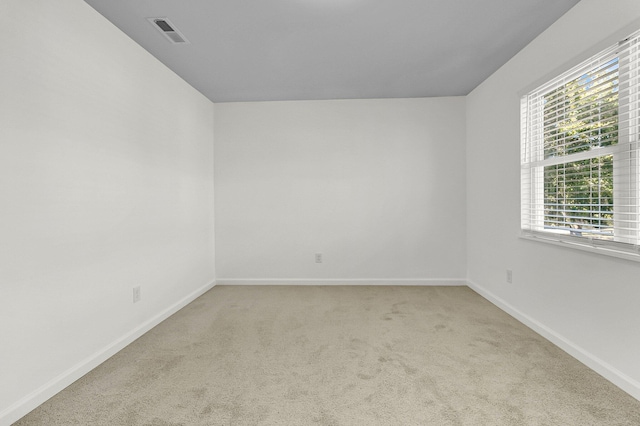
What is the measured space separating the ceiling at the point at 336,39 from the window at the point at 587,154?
548 mm

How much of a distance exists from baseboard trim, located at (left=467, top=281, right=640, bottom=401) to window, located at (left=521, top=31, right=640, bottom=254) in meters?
0.73

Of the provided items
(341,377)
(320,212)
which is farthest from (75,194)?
(320,212)

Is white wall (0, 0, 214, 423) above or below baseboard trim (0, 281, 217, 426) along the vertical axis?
above

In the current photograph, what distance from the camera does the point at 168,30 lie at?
8.59 feet

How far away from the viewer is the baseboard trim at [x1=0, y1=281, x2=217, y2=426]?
1.71 metres

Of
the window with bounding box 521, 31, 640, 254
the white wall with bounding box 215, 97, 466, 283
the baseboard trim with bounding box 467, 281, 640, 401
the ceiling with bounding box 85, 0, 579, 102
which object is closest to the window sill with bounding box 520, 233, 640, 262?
the window with bounding box 521, 31, 640, 254

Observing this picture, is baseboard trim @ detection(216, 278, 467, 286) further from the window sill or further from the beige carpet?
the window sill

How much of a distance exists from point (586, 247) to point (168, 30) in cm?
344

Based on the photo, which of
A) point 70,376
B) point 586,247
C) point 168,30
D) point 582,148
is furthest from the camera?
point 168,30

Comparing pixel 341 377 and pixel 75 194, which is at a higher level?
pixel 75 194

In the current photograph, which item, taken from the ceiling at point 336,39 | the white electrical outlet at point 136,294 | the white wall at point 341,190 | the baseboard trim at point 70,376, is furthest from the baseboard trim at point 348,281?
the ceiling at point 336,39

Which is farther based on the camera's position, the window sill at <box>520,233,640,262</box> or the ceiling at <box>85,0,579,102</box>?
the ceiling at <box>85,0,579,102</box>

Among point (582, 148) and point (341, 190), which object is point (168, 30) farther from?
point (582, 148)

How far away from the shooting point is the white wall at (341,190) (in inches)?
174
